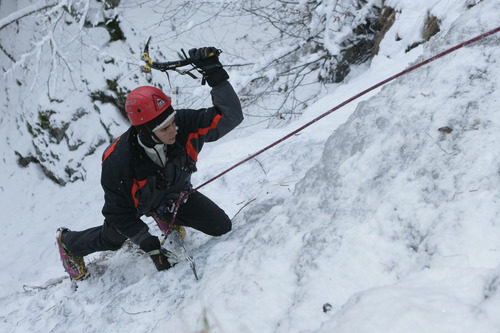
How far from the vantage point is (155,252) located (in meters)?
2.86

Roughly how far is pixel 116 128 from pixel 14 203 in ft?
9.34

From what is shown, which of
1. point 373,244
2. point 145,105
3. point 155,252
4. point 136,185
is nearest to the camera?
point 373,244

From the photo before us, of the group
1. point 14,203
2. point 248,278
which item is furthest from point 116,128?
point 248,278

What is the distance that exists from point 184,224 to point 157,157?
0.88 metres

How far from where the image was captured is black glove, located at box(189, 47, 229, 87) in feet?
8.05

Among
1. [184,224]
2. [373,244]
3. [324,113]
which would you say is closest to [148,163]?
[184,224]

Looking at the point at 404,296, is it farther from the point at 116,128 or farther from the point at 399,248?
the point at 116,128

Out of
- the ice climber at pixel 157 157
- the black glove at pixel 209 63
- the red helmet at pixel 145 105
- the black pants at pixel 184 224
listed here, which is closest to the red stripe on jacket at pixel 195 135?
the ice climber at pixel 157 157

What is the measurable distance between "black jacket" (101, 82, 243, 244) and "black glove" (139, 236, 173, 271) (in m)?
0.06

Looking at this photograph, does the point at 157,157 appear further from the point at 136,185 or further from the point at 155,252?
the point at 155,252

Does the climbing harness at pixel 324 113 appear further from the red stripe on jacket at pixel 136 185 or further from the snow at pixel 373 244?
the red stripe on jacket at pixel 136 185

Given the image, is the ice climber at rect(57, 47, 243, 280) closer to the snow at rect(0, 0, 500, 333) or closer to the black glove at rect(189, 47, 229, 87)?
the black glove at rect(189, 47, 229, 87)

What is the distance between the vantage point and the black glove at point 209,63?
8.05ft

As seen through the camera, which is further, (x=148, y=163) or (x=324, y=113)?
(x=324, y=113)
